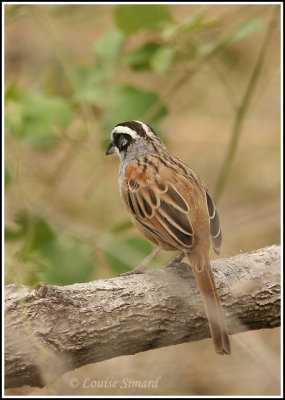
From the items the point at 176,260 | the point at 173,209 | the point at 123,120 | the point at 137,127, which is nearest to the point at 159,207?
the point at 173,209

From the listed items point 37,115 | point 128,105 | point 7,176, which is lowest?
point 7,176

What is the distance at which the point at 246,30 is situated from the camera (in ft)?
18.7

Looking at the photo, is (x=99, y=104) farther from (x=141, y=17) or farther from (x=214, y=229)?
(x=214, y=229)

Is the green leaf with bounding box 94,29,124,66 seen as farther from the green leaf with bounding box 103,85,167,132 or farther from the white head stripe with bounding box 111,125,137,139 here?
the white head stripe with bounding box 111,125,137,139

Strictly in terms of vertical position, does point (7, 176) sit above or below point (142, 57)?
below

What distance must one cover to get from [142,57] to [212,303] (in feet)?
7.93

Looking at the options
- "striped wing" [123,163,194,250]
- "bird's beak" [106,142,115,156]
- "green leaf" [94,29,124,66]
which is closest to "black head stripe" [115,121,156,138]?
"bird's beak" [106,142,115,156]

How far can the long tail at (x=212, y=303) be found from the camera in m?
A: 4.25

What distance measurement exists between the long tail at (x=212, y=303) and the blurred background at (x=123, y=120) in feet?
1.77

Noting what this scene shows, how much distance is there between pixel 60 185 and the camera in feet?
31.9

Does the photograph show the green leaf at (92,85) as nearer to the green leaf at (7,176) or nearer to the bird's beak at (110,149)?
the bird's beak at (110,149)

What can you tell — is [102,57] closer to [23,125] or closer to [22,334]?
[23,125]

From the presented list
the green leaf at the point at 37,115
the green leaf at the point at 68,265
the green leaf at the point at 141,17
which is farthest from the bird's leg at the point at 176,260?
the green leaf at the point at 141,17

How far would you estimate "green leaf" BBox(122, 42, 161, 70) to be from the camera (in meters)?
5.96
